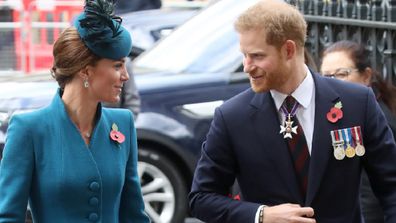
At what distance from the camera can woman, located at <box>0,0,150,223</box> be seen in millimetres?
4375

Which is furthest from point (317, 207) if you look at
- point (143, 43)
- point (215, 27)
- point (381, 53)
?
point (143, 43)

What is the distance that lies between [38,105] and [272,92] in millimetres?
4799

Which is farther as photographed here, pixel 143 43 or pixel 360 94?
pixel 143 43

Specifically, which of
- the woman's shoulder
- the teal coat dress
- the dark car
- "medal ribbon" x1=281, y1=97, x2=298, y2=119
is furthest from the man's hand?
the dark car

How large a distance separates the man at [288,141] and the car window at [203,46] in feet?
15.8

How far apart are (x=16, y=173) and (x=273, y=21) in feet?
3.55

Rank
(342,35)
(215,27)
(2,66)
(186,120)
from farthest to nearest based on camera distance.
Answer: (2,66) < (215,27) < (186,120) < (342,35)

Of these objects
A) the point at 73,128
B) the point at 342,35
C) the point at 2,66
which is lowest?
the point at 2,66

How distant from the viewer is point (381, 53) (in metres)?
6.71

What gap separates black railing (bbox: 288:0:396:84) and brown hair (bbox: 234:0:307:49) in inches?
92.6

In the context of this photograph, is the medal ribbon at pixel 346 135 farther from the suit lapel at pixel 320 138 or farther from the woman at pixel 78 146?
the woman at pixel 78 146

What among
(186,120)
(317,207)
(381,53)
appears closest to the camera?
(317,207)

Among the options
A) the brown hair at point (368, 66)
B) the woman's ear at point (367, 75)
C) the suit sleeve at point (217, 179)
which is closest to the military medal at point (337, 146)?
the suit sleeve at point (217, 179)

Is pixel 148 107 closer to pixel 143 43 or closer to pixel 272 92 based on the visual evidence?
pixel 143 43
